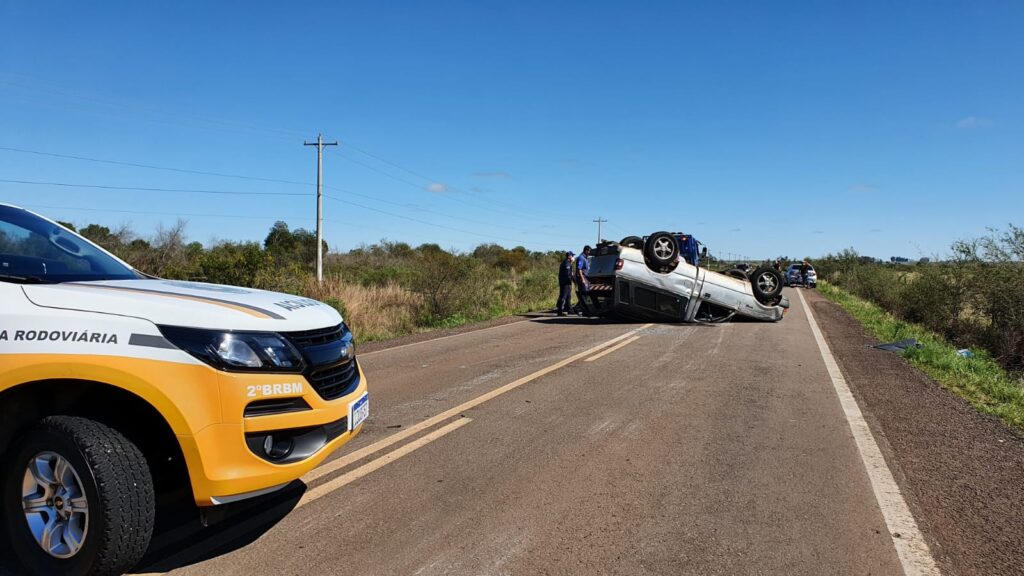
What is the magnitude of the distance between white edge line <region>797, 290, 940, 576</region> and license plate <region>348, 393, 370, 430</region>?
123 inches

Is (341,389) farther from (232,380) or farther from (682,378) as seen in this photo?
(682,378)

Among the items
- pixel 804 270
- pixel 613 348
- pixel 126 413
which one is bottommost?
pixel 613 348

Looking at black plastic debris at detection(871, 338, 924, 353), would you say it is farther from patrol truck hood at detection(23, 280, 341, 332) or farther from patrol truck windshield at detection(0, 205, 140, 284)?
patrol truck windshield at detection(0, 205, 140, 284)

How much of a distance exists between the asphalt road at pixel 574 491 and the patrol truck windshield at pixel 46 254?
162 centimetres

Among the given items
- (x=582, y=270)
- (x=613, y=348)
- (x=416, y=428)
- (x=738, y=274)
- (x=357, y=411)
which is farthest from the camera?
(x=738, y=274)

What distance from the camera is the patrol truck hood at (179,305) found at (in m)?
2.76

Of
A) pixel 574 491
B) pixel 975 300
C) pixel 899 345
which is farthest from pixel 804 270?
pixel 574 491

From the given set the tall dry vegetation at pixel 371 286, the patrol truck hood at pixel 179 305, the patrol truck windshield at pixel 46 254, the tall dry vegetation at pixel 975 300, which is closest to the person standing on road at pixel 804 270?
the tall dry vegetation at pixel 975 300

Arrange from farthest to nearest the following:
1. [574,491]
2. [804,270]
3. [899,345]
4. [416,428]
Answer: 1. [804,270]
2. [899,345]
3. [416,428]
4. [574,491]

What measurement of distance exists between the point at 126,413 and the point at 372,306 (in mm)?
13683

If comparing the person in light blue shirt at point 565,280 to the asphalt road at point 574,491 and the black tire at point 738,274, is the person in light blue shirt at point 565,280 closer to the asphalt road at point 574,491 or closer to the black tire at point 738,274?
the black tire at point 738,274

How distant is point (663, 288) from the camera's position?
47.7ft

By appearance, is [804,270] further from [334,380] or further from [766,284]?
[334,380]

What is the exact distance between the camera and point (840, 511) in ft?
12.9
